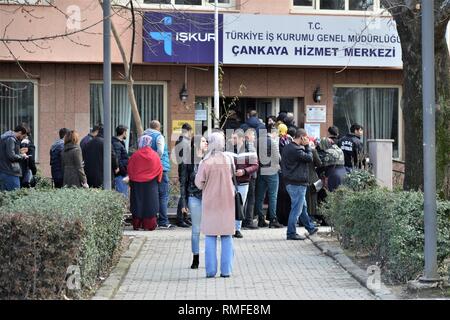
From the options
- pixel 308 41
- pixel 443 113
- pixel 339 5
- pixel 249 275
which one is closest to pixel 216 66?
pixel 308 41

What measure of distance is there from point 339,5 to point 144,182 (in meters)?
8.33

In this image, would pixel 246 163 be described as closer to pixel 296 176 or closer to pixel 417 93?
pixel 296 176

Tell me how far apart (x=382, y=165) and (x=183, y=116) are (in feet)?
20.1

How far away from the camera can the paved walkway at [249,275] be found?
10492 mm

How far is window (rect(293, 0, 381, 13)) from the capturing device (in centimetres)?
2286

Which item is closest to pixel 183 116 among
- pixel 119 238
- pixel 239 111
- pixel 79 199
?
pixel 239 111

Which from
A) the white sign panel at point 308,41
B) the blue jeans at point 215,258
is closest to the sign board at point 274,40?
the white sign panel at point 308,41

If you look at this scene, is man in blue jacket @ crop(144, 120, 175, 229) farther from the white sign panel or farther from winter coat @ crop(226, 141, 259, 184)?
the white sign panel

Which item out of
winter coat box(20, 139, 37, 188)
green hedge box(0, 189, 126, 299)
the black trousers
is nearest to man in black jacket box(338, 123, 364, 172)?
the black trousers

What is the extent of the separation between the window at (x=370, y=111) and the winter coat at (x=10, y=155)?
28.9ft

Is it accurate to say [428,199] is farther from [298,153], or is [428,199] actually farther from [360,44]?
[360,44]

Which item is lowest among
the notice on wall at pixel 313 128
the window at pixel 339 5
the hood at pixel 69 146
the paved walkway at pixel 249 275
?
the paved walkway at pixel 249 275

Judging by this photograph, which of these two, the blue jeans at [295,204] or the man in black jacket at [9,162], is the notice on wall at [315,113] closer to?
the blue jeans at [295,204]

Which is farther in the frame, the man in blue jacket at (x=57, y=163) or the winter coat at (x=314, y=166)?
→ the man in blue jacket at (x=57, y=163)
